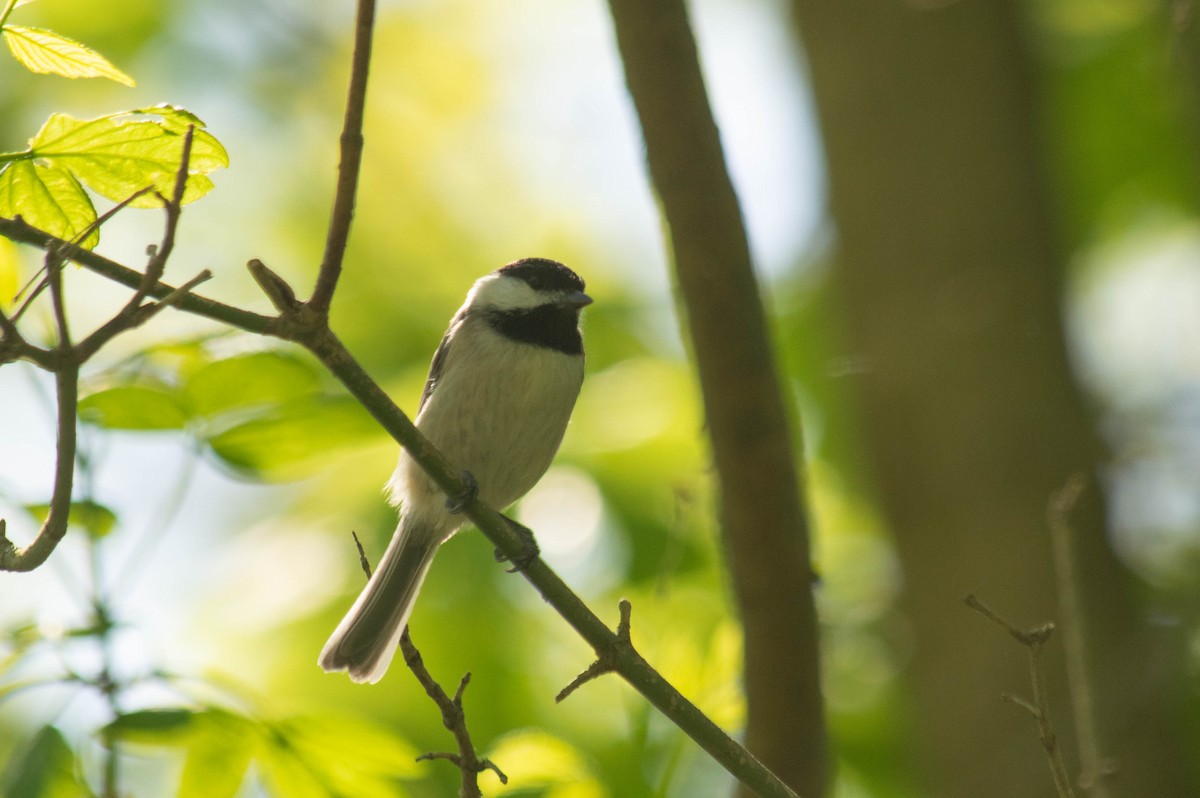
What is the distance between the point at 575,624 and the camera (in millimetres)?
2000

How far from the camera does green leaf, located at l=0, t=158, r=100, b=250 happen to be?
5.02 feet

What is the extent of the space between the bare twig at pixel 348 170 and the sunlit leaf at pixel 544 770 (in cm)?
119

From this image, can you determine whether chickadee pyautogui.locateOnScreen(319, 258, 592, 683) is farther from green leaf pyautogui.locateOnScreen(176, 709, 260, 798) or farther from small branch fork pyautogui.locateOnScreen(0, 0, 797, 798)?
small branch fork pyautogui.locateOnScreen(0, 0, 797, 798)

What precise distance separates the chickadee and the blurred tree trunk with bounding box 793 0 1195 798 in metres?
1.34

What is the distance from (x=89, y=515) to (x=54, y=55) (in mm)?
948

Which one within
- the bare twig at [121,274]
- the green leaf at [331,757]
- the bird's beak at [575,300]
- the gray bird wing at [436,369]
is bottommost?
the green leaf at [331,757]

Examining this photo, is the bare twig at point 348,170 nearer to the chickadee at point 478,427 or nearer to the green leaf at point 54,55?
the green leaf at point 54,55

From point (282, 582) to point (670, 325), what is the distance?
2200 mm

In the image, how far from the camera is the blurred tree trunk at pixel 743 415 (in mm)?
2582

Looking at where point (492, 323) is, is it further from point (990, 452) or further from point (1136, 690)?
point (1136, 690)

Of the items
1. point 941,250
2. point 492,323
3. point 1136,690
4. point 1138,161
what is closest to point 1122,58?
point 1138,161

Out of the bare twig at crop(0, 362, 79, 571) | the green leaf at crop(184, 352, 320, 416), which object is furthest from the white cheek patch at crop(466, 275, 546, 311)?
the bare twig at crop(0, 362, 79, 571)

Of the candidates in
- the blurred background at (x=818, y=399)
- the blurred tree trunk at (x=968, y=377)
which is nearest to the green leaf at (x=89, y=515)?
the blurred background at (x=818, y=399)

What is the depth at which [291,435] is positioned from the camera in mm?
2271
